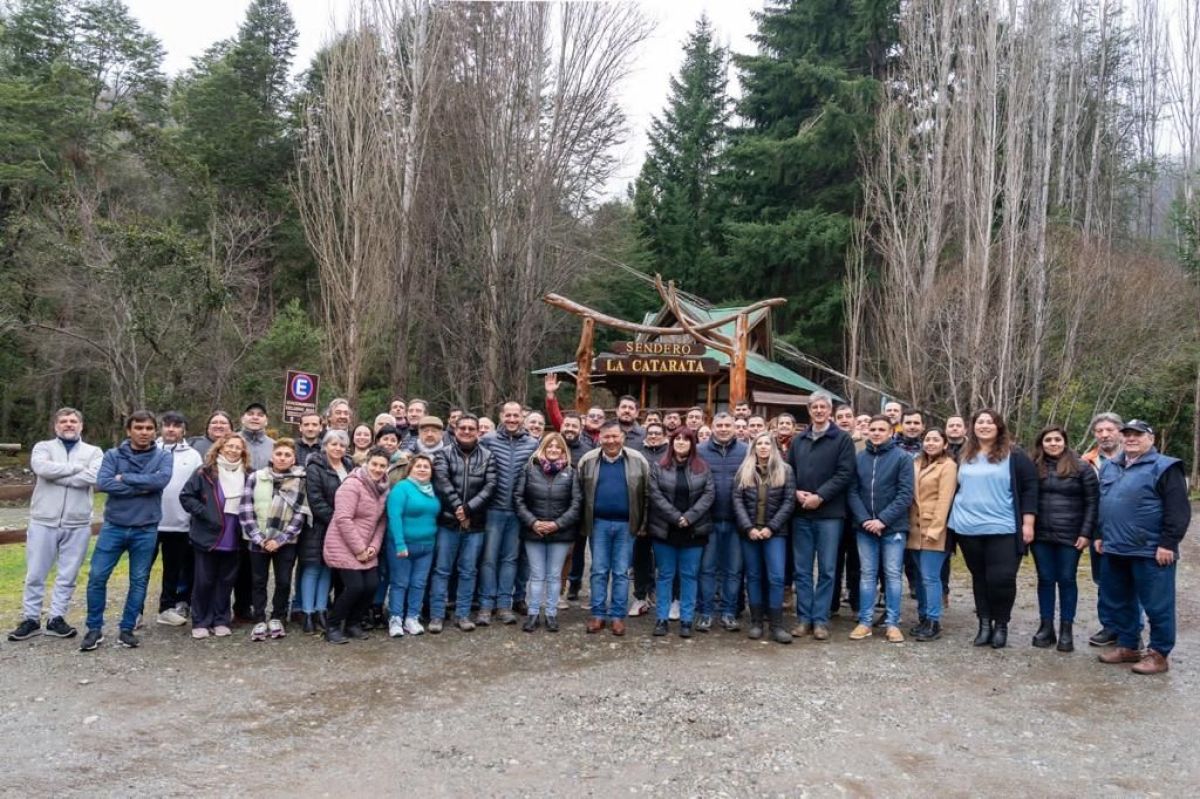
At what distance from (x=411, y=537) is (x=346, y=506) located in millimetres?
550

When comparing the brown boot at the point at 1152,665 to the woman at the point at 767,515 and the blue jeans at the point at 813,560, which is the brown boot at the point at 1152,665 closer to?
the blue jeans at the point at 813,560

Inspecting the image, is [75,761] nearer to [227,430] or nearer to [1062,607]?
[227,430]

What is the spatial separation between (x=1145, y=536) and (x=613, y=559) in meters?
3.77

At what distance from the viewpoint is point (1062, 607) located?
6211 millimetres

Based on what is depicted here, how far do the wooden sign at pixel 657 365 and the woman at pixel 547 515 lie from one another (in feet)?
23.6

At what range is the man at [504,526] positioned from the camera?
6.57m

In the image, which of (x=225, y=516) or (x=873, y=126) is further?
(x=873, y=126)

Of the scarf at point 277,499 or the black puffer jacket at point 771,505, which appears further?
the black puffer jacket at point 771,505

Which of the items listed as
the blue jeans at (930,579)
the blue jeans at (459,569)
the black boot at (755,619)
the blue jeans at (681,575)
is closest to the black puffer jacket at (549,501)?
the blue jeans at (459,569)

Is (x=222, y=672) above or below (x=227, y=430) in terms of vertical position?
below

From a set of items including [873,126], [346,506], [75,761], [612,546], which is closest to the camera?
[75,761]

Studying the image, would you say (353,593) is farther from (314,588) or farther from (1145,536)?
(1145,536)

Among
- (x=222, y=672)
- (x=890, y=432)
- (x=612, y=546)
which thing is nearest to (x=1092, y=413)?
(x=890, y=432)

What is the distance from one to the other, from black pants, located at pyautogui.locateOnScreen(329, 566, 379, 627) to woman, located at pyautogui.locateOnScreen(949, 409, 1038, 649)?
445cm
